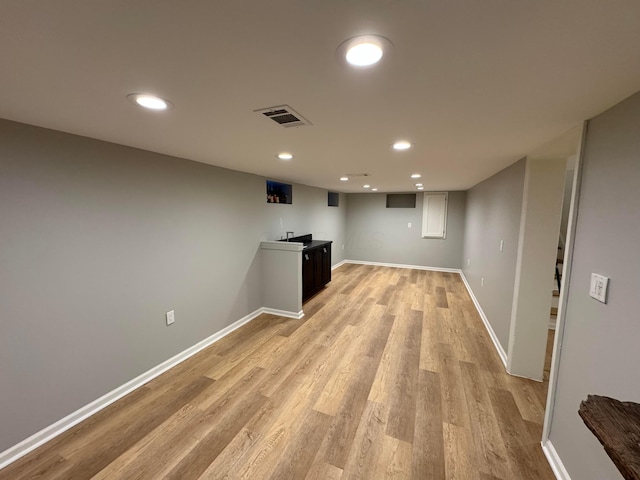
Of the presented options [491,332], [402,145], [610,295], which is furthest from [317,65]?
[491,332]

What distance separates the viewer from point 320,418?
1914mm

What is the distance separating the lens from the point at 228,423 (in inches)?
73.5

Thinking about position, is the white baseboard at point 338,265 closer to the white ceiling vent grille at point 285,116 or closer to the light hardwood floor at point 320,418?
the light hardwood floor at point 320,418

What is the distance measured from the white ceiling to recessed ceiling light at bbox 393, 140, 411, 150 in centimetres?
23

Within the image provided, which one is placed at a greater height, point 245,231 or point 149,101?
point 149,101

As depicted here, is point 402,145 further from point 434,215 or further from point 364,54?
point 434,215

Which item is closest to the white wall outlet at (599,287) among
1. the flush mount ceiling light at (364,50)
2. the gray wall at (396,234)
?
the flush mount ceiling light at (364,50)

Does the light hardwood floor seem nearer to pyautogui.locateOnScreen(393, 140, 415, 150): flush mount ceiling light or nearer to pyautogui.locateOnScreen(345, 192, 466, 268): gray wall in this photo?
pyautogui.locateOnScreen(393, 140, 415, 150): flush mount ceiling light

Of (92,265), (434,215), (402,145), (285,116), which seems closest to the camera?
(285,116)

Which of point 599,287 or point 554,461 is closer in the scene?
point 599,287

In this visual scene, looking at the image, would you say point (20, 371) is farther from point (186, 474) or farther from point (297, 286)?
point (297, 286)

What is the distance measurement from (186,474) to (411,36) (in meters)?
2.37

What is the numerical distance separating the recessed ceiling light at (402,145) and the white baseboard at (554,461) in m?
2.22

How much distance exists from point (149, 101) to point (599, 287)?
2383 mm
